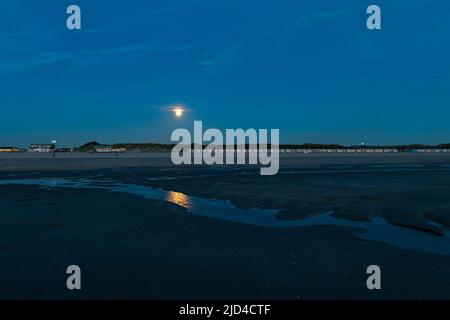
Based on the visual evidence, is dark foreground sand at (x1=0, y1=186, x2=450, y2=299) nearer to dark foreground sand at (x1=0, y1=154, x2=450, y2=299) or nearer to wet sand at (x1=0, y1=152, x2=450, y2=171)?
dark foreground sand at (x1=0, y1=154, x2=450, y2=299)

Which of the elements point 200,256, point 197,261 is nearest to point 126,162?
point 200,256

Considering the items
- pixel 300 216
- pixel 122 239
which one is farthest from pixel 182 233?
pixel 300 216

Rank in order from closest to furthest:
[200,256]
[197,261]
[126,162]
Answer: [197,261] → [200,256] → [126,162]

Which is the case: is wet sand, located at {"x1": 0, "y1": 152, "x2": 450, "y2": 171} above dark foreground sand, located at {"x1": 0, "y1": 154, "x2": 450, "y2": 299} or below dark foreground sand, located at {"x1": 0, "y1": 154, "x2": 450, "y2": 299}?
above

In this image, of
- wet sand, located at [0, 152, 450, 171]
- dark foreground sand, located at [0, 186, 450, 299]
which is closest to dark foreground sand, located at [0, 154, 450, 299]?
dark foreground sand, located at [0, 186, 450, 299]

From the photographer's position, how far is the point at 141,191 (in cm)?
1953

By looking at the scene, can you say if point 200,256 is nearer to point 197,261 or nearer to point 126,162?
point 197,261

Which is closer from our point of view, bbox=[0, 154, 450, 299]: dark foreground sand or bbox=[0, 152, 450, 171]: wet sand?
bbox=[0, 154, 450, 299]: dark foreground sand

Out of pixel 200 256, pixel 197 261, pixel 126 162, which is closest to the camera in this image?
pixel 197 261

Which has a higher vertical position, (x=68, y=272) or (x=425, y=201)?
(x=425, y=201)

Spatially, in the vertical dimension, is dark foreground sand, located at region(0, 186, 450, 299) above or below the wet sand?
below

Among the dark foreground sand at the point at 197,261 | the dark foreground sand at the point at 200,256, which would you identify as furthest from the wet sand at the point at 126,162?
the dark foreground sand at the point at 197,261

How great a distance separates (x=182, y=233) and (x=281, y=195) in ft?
27.3
